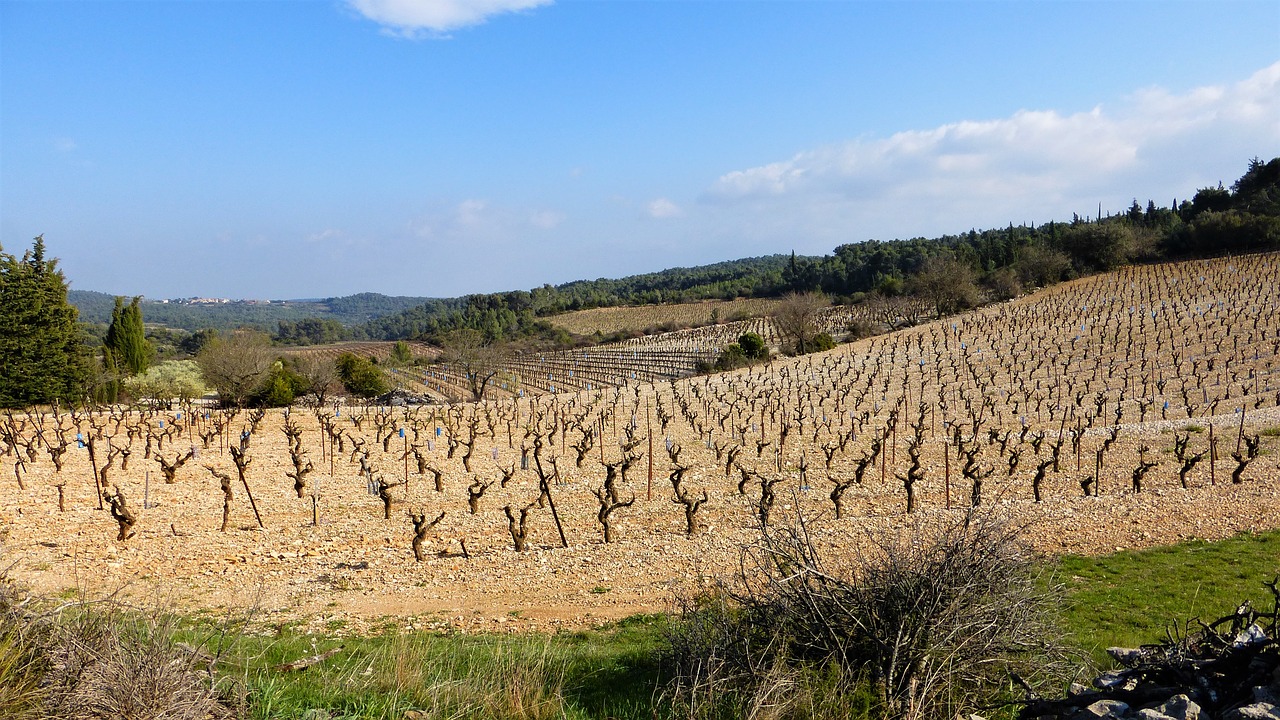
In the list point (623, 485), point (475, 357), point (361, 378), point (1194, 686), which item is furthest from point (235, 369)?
point (1194, 686)

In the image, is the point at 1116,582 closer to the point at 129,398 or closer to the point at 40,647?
the point at 40,647

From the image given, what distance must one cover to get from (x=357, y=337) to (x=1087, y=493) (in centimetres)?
16116

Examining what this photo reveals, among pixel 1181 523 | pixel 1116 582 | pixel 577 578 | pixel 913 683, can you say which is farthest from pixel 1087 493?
pixel 913 683

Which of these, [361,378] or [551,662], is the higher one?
[361,378]

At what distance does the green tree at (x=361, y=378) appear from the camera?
156ft

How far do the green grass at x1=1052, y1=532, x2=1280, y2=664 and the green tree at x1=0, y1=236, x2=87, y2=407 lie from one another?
40.3 m

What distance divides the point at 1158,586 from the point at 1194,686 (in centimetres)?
659

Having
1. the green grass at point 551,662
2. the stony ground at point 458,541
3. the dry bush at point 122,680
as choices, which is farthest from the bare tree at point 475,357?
the dry bush at point 122,680

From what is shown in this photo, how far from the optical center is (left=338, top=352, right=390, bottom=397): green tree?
1874 inches

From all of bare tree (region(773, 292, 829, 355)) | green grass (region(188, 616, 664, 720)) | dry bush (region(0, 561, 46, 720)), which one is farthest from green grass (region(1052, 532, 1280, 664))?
bare tree (region(773, 292, 829, 355))

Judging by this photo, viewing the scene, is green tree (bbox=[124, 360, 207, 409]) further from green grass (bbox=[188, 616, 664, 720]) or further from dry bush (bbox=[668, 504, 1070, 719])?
dry bush (bbox=[668, 504, 1070, 719])

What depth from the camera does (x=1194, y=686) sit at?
475cm

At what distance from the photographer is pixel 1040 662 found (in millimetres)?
5801

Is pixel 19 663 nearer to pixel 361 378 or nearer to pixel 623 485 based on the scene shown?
pixel 623 485
